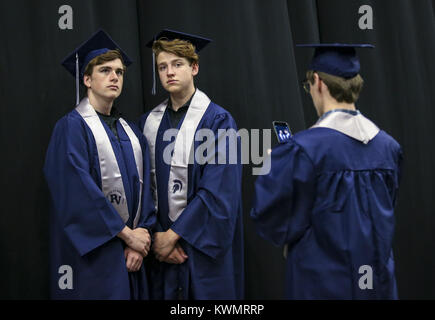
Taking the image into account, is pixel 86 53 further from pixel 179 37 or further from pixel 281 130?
pixel 281 130

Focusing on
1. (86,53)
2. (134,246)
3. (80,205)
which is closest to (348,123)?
(134,246)

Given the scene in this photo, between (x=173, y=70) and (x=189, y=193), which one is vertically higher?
(x=173, y=70)

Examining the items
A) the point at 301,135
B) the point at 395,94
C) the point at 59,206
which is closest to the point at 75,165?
the point at 59,206

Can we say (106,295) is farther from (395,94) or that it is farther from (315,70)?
(395,94)

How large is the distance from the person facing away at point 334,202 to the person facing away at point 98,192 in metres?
0.72

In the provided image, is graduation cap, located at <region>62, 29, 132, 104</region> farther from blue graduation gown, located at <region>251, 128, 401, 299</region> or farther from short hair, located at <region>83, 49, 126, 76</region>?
blue graduation gown, located at <region>251, 128, 401, 299</region>

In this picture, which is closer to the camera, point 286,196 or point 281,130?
point 286,196

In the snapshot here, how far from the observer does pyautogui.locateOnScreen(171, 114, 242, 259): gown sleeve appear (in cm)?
226

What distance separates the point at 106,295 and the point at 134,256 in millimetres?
213

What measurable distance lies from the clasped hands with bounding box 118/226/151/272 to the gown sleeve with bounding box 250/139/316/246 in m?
0.63

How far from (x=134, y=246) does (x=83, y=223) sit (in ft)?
0.85

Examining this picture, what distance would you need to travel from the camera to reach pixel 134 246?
2195 millimetres

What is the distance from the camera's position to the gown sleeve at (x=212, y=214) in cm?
226

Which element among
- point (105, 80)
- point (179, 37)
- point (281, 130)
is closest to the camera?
point (281, 130)
